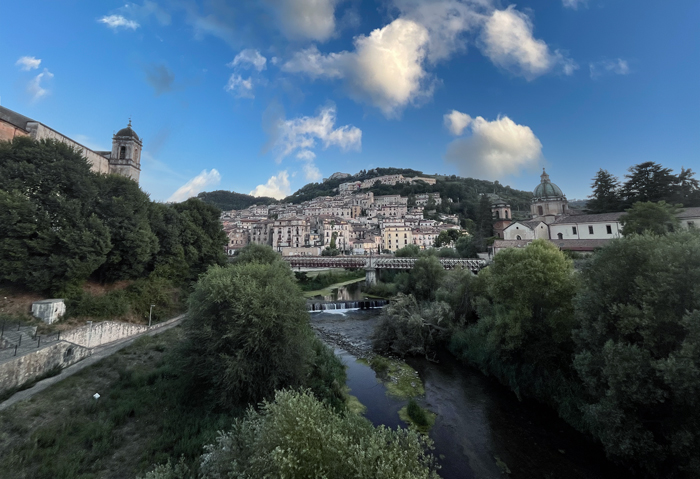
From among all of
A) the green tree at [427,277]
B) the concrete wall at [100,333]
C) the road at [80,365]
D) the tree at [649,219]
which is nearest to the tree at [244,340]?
the road at [80,365]

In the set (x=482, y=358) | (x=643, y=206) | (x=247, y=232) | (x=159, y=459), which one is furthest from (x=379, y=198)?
(x=159, y=459)

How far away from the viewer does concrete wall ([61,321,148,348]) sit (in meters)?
13.1

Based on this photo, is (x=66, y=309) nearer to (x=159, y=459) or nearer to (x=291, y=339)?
(x=159, y=459)

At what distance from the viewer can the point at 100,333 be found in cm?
1466

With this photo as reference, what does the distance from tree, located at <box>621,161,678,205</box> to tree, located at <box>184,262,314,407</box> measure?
1923 inches

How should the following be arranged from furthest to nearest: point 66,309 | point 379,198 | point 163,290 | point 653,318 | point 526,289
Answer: point 379,198 → point 163,290 → point 66,309 → point 526,289 → point 653,318

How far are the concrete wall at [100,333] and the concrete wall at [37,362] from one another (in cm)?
74

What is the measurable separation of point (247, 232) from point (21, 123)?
66287 mm

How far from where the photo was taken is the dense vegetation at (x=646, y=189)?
36.1 m

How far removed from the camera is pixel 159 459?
26.7 ft

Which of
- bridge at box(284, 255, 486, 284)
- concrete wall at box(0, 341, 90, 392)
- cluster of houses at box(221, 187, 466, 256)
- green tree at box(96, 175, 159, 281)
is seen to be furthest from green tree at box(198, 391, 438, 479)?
cluster of houses at box(221, 187, 466, 256)

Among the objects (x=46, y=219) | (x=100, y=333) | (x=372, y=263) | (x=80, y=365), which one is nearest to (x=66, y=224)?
(x=46, y=219)

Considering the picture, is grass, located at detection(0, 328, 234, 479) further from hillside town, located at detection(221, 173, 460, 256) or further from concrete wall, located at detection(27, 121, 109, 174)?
hillside town, located at detection(221, 173, 460, 256)

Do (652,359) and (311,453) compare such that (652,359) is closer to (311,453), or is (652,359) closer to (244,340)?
(311,453)
